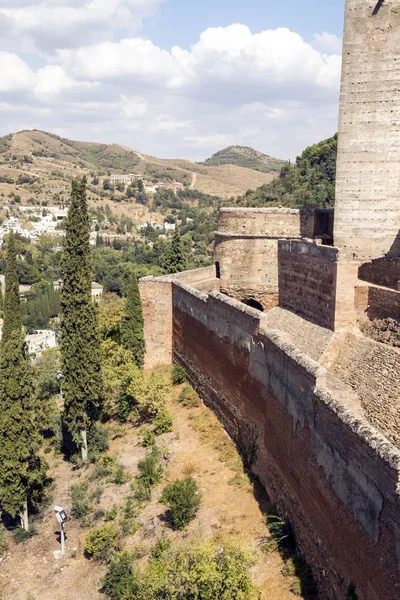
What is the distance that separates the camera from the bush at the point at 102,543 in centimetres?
1099

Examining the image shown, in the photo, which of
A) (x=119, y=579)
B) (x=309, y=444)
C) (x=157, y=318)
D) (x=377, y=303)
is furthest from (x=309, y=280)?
(x=157, y=318)

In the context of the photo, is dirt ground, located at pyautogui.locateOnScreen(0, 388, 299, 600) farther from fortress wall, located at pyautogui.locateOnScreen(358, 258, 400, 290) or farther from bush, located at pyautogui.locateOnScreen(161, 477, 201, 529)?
fortress wall, located at pyautogui.locateOnScreen(358, 258, 400, 290)

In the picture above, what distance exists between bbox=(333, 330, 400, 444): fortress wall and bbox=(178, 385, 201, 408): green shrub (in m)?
5.83

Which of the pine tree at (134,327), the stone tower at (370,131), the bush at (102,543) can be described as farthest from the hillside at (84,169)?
the bush at (102,543)

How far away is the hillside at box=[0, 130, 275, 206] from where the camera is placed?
13275 cm

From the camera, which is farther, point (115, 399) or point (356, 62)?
point (115, 399)

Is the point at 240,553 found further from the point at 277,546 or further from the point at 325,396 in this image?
the point at 325,396

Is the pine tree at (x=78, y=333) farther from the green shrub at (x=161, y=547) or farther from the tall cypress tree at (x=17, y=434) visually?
the green shrub at (x=161, y=547)

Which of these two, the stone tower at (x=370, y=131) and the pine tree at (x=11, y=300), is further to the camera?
the pine tree at (x=11, y=300)

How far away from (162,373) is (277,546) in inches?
384

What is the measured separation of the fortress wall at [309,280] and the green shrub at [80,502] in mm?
6610

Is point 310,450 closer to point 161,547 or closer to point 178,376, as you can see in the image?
point 161,547

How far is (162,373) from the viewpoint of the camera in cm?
1839

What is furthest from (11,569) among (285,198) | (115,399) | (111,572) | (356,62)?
(285,198)
